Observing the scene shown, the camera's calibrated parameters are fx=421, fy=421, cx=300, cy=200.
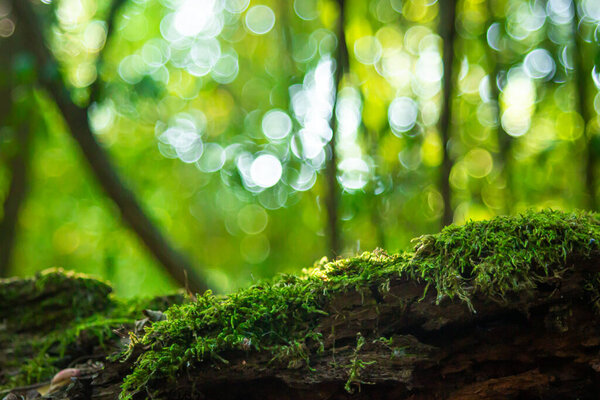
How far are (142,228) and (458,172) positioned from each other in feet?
24.0

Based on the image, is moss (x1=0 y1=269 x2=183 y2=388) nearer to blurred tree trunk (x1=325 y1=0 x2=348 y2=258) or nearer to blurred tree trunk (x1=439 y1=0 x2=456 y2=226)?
blurred tree trunk (x1=325 y1=0 x2=348 y2=258)


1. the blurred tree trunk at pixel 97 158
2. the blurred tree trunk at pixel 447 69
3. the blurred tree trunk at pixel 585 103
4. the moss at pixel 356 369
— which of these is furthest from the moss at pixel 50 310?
the blurred tree trunk at pixel 585 103

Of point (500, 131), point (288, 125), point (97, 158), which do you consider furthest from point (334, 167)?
point (288, 125)

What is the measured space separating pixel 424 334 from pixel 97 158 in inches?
183

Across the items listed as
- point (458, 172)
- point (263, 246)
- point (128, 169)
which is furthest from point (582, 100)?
point (263, 246)

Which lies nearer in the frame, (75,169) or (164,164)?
(75,169)

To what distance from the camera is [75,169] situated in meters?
14.4

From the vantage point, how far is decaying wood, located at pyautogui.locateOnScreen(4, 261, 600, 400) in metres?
1.86

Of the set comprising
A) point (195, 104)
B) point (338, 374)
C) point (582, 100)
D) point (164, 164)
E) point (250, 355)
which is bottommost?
point (338, 374)

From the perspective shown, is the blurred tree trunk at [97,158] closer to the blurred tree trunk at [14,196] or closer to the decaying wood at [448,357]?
the decaying wood at [448,357]

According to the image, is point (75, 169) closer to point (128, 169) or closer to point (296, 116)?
point (128, 169)

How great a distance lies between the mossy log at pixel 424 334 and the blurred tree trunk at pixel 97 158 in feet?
10.4

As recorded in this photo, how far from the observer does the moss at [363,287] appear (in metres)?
1.85

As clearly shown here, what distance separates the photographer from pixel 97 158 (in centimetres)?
523
